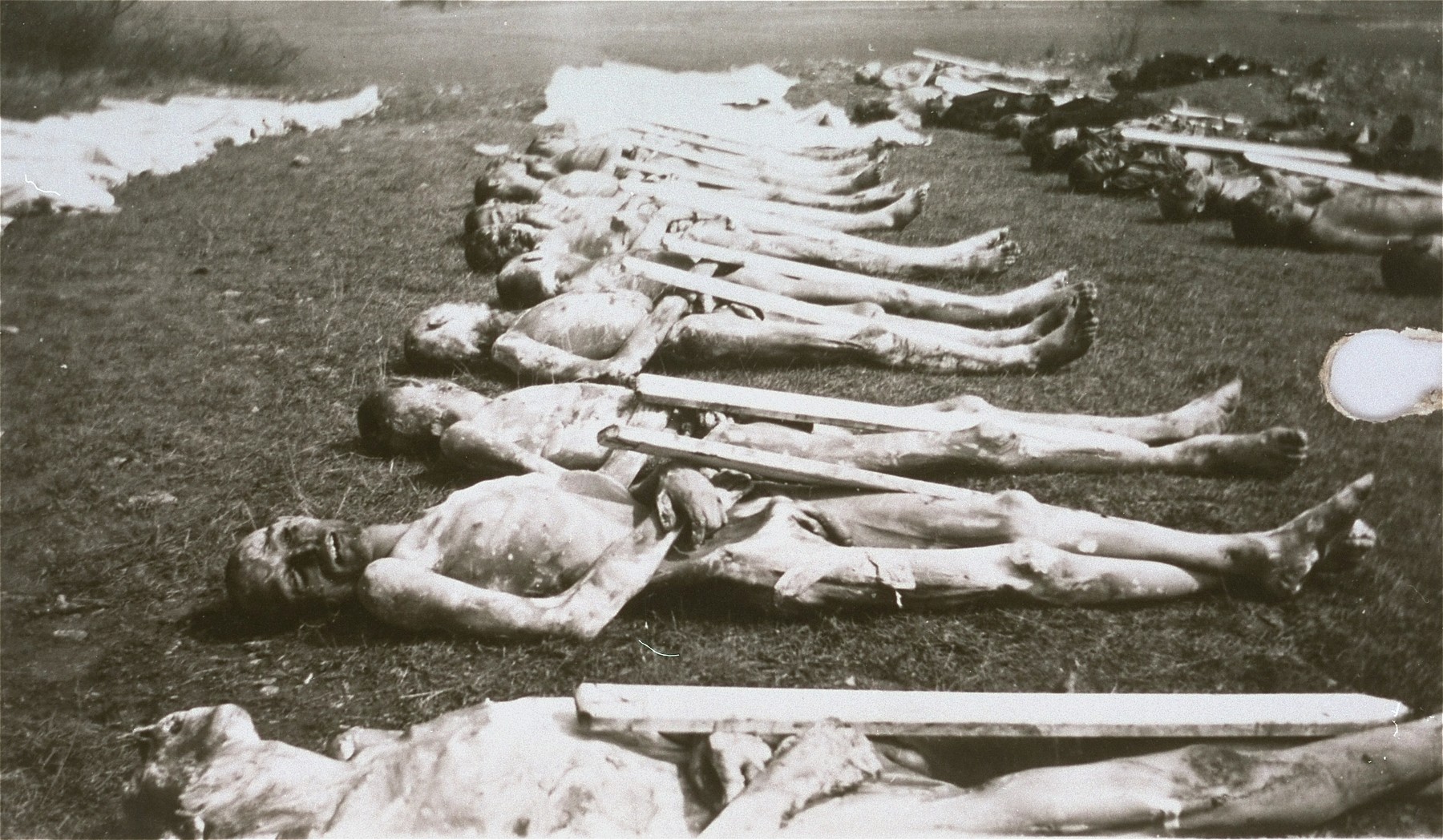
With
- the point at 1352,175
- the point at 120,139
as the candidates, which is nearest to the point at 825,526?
the point at 1352,175

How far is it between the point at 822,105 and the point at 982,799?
5.43 meters

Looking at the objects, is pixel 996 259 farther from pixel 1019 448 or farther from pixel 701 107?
pixel 701 107

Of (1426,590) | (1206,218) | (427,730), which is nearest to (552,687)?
(427,730)

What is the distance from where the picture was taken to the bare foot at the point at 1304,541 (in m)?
2.87

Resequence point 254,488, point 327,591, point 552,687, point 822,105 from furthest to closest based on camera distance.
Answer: point 822,105 < point 254,488 < point 327,591 < point 552,687

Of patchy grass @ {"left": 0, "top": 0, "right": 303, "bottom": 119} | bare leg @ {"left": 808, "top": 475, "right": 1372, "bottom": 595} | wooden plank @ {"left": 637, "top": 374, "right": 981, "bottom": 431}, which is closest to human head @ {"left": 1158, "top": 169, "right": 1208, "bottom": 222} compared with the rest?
wooden plank @ {"left": 637, "top": 374, "right": 981, "bottom": 431}

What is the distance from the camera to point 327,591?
315 cm

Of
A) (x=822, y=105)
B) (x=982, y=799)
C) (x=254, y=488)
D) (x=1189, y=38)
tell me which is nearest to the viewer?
(x=982, y=799)

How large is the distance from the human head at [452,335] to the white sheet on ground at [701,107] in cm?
144

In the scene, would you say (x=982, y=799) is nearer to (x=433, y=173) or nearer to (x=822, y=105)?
(x=433, y=173)

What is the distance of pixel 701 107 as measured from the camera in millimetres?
6027

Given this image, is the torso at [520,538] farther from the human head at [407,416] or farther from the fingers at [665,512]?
the human head at [407,416]

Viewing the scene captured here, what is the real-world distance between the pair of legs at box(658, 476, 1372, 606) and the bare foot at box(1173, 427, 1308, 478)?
337 millimetres

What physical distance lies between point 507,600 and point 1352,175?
13.4 feet
